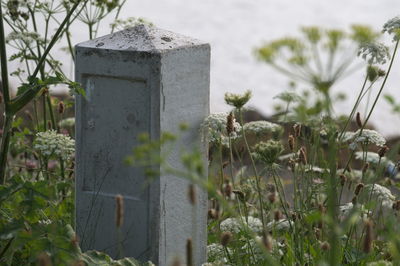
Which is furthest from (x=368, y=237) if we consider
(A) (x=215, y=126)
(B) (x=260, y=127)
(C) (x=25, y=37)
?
(C) (x=25, y=37)

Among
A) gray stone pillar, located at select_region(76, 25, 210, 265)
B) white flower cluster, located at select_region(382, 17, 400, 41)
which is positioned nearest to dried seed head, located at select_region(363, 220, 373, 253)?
gray stone pillar, located at select_region(76, 25, 210, 265)

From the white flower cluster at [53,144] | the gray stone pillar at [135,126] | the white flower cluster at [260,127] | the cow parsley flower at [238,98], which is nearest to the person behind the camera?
the gray stone pillar at [135,126]

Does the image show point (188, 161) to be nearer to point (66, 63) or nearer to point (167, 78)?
point (167, 78)

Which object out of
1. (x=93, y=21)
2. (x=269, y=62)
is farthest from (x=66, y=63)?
(x=269, y=62)

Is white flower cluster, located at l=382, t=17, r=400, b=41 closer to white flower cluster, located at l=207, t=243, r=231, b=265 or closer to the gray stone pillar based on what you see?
the gray stone pillar

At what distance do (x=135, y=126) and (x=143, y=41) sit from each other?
0.37 metres

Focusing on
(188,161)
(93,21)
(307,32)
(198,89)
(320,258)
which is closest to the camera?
(188,161)

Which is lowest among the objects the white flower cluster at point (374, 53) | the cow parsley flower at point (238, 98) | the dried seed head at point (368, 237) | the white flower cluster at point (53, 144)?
the dried seed head at point (368, 237)

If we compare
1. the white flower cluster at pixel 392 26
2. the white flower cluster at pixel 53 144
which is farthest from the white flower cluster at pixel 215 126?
the white flower cluster at pixel 392 26

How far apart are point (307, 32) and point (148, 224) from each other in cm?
164

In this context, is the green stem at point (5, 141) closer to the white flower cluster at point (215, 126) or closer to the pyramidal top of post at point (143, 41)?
the pyramidal top of post at point (143, 41)

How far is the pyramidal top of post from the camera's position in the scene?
3.67m

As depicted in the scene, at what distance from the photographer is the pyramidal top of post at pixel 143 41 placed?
367 centimetres

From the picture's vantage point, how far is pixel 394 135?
974cm
